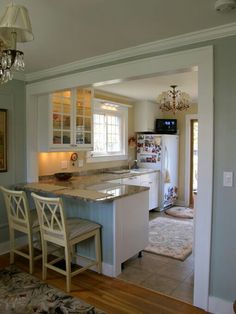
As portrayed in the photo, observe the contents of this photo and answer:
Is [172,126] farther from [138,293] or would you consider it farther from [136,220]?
[138,293]

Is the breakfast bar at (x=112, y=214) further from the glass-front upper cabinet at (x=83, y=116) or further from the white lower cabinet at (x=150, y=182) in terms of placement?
the white lower cabinet at (x=150, y=182)

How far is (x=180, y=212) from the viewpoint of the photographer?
18.7ft

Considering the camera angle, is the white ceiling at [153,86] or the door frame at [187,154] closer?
the white ceiling at [153,86]

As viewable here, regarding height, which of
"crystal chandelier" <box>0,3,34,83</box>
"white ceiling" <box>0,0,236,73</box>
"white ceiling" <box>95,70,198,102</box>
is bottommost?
"crystal chandelier" <box>0,3,34,83</box>

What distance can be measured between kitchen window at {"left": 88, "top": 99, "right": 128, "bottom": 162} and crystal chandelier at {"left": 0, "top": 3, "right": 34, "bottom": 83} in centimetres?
328

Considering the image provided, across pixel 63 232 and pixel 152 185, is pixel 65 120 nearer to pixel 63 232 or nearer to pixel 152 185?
pixel 63 232

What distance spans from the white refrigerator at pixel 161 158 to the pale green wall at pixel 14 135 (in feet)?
9.46

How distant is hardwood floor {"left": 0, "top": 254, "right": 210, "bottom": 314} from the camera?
2396 mm

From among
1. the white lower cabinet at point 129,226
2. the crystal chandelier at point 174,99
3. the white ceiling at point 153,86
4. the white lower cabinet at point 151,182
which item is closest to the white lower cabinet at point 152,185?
the white lower cabinet at point 151,182

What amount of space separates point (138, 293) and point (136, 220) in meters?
0.83

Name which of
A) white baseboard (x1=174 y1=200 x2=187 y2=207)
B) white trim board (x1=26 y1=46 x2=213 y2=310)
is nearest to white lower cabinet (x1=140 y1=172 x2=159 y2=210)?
white baseboard (x1=174 y1=200 x2=187 y2=207)

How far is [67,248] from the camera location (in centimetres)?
261

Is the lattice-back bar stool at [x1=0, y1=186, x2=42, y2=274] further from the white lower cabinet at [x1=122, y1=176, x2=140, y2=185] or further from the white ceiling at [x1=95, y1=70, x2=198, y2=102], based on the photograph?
the white ceiling at [x1=95, y1=70, x2=198, y2=102]

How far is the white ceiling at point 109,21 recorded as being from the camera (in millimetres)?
1865
